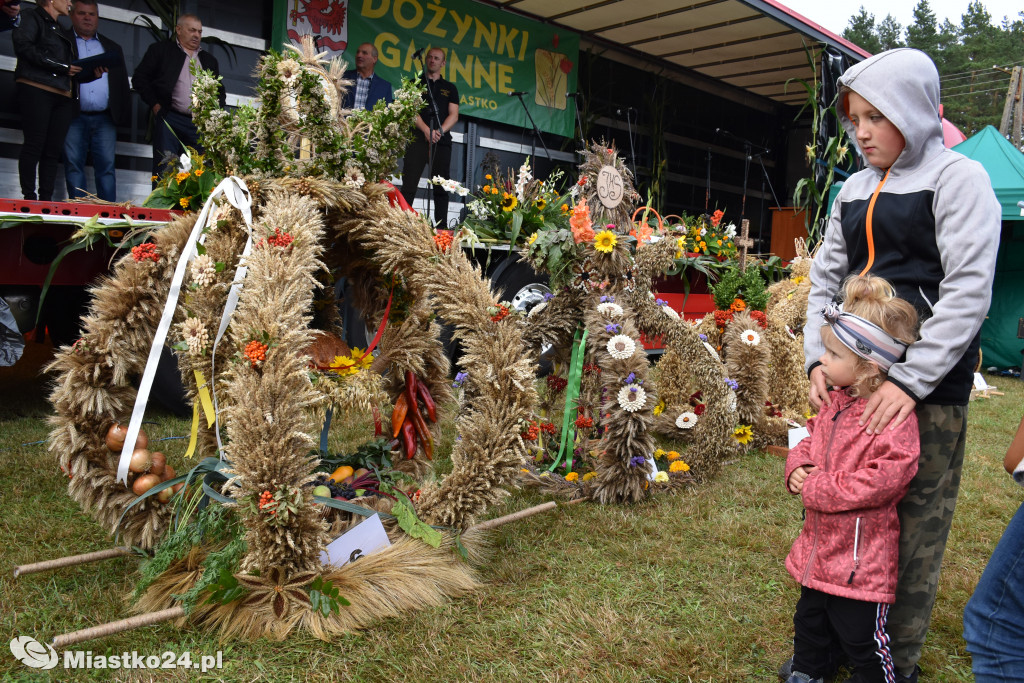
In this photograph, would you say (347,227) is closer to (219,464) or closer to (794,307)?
(219,464)

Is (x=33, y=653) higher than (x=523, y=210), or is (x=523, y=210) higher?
(x=523, y=210)

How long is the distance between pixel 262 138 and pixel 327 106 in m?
0.28

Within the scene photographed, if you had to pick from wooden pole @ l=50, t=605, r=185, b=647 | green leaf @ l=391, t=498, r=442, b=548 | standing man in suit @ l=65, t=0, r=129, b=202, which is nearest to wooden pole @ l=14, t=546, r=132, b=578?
wooden pole @ l=50, t=605, r=185, b=647

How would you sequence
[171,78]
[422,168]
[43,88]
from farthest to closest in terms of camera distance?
[422,168]
[171,78]
[43,88]

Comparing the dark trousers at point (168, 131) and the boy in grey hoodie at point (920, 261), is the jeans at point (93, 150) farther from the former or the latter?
the boy in grey hoodie at point (920, 261)

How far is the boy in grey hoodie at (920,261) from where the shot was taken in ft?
5.56

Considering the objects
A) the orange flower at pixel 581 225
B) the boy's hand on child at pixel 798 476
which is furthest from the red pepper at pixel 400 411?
the boy's hand on child at pixel 798 476

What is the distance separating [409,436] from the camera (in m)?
3.06

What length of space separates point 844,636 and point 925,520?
0.39 metres

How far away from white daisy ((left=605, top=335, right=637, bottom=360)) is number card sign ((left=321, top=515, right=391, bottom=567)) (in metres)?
1.60

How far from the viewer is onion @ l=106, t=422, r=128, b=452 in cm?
242

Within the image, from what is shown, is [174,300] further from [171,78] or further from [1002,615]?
[171,78]

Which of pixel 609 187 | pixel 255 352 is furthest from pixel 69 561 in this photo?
pixel 609 187

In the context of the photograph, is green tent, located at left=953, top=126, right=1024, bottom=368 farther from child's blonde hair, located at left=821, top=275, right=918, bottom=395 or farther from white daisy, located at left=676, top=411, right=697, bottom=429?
child's blonde hair, located at left=821, top=275, right=918, bottom=395
